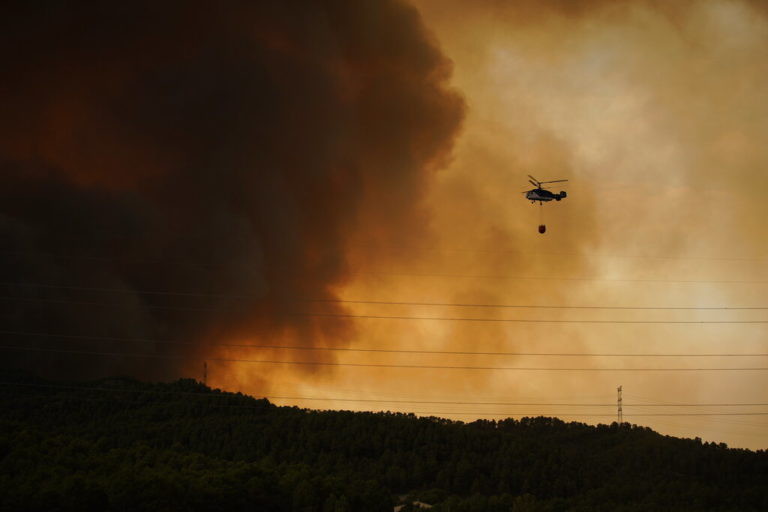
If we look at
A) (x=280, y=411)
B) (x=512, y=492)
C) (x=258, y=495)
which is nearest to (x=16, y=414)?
(x=280, y=411)

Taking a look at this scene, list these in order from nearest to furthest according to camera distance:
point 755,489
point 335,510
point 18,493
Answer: point 18,493, point 335,510, point 755,489

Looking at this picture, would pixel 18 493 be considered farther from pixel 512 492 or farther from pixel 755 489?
pixel 755 489

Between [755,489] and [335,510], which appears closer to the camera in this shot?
[335,510]

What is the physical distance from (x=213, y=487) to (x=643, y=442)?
100032 millimetres

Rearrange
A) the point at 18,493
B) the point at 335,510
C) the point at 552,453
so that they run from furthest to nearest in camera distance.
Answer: the point at 552,453, the point at 335,510, the point at 18,493

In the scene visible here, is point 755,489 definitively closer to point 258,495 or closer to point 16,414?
point 258,495

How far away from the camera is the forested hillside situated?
84.2 m

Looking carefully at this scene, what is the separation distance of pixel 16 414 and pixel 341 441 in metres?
45.7

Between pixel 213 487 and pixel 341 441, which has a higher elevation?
pixel 341 441

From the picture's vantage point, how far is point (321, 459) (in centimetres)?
12262

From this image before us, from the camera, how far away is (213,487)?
78.6 m

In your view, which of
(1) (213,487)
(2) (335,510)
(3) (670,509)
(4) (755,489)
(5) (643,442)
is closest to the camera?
(1) (213,487)

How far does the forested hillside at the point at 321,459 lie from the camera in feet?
276

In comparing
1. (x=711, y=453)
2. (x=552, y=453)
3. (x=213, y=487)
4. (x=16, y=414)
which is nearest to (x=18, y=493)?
(x=213, y=487)
